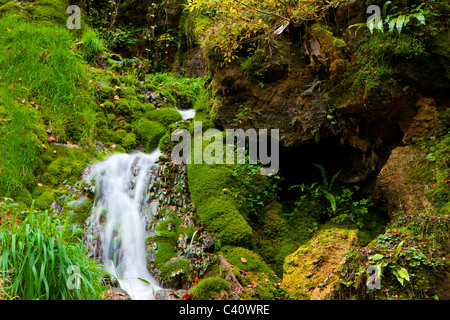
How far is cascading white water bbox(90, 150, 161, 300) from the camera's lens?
188 inches

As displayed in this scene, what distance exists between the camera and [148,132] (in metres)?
7.78

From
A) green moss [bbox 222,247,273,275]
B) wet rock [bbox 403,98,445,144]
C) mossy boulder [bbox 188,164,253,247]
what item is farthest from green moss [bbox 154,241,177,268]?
wet rock [bbox 403,98,445,144]

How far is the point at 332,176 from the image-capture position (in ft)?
20.2

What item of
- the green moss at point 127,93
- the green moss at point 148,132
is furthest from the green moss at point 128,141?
the green moss at point 127,93

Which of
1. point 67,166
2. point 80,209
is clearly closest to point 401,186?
→ point 80,209

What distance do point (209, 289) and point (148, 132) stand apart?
490 cm

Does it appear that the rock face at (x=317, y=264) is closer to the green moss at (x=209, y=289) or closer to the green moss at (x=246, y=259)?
the green moss at (x=246, y=259)

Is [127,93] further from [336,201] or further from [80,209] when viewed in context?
[336,201]

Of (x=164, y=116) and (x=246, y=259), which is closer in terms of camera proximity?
(x=246, y=259)

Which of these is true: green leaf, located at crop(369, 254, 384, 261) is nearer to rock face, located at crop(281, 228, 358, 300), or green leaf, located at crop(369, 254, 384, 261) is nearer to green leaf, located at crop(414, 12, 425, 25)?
rock face, located at crop(281, 228, 358, 300)

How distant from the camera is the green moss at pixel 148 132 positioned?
7.56 m

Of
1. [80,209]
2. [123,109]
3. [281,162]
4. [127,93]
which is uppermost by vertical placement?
[127,93]
